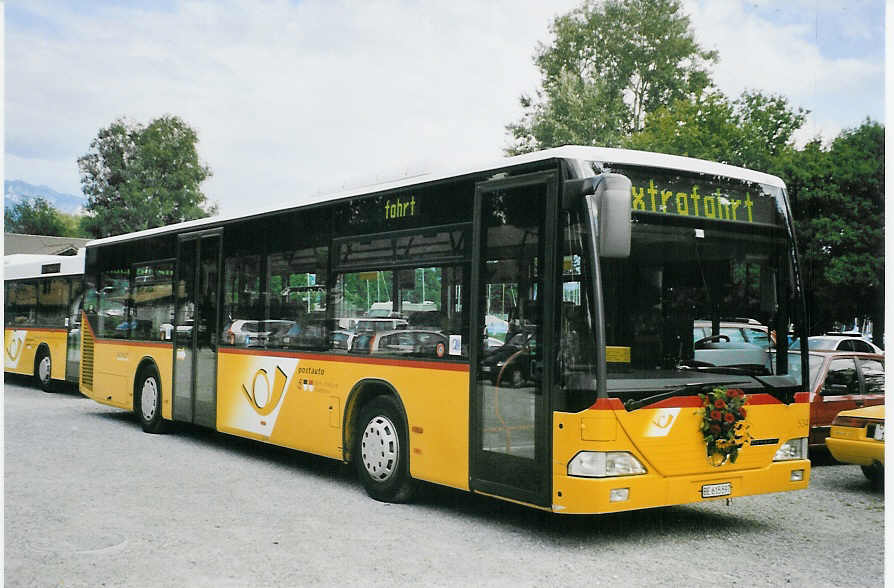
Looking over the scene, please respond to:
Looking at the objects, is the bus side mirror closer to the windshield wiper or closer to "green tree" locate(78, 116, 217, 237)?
the windshield wiper

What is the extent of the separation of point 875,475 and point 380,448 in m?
5.26

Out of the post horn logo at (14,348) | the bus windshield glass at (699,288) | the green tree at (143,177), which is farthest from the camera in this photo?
the green tree at (143,177)

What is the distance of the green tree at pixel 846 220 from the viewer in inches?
1160

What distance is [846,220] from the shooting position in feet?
98.8

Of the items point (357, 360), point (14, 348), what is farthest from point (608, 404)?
point (14, 348)

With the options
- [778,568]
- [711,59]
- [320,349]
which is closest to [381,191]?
[320,349]

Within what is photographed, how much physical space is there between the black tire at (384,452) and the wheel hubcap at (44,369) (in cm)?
1456

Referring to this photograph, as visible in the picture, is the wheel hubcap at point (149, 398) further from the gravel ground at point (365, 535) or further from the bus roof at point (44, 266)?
the bus roof at point (44, 266)

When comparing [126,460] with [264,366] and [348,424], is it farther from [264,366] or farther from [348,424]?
[348,424]

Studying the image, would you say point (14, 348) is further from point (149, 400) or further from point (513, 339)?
point (513, 339)

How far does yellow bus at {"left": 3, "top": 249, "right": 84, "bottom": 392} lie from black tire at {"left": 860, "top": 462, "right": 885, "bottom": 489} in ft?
49.0

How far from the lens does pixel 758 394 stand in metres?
7.44

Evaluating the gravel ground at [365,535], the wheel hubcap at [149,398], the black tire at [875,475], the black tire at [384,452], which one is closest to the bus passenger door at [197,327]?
the wheel hubcap at [149,398]

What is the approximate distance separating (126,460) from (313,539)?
15.4 feet
